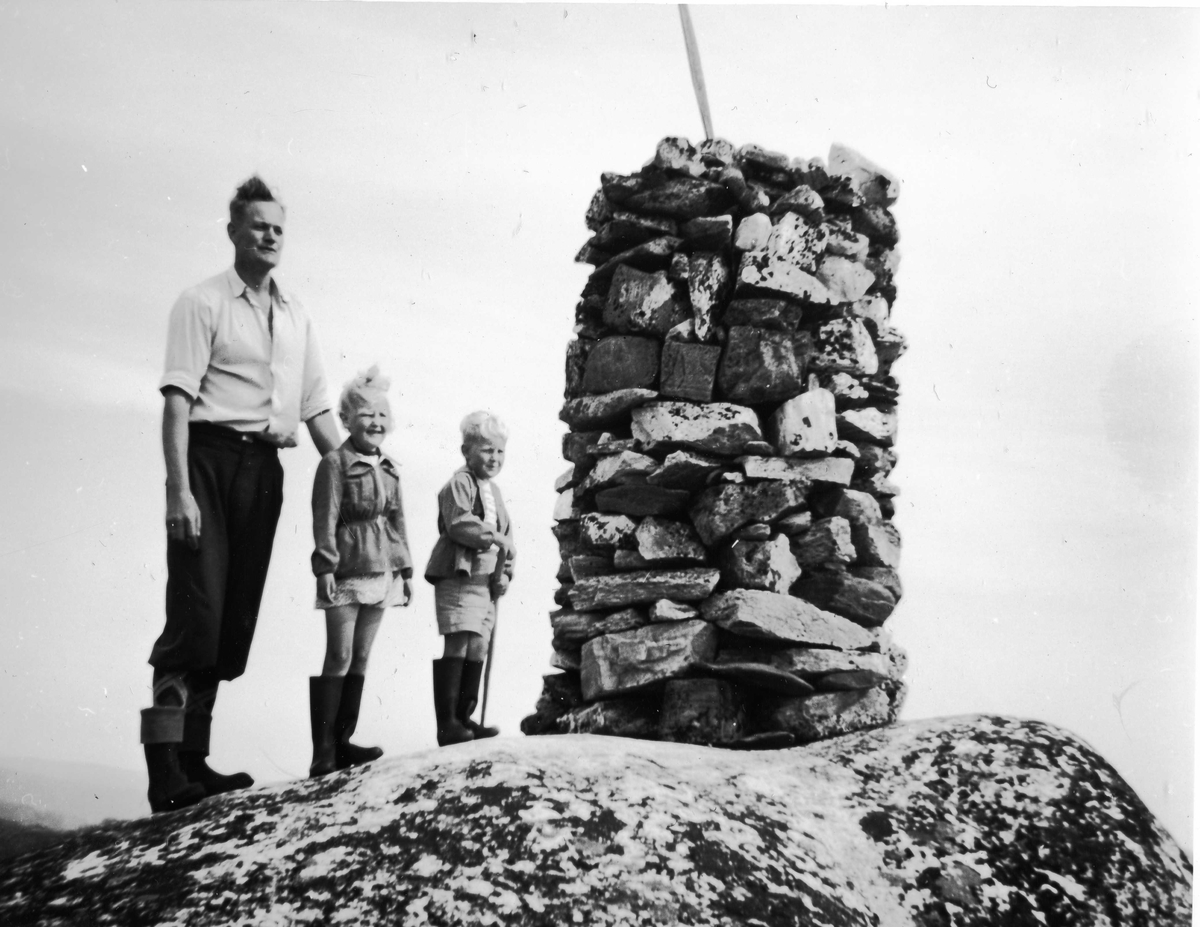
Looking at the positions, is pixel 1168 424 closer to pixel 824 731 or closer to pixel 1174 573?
pixel 1174 573

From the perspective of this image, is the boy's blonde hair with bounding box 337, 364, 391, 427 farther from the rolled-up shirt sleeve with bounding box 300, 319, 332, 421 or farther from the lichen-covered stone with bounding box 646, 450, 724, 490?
the lichen-covered stone with bounding box 646, 450, 724, 490

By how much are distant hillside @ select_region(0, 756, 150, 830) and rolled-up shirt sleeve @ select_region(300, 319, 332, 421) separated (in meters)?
1.35

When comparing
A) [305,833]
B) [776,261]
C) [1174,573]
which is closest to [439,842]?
[305,833]

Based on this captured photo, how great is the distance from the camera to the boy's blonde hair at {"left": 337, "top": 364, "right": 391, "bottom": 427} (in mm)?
4047

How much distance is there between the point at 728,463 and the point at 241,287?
176cm

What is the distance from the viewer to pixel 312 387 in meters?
4.16

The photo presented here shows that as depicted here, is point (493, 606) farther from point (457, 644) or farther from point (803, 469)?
point (803, 469)

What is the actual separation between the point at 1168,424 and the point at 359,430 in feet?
10.3

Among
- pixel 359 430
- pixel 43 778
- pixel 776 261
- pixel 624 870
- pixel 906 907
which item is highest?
pixel 776 261

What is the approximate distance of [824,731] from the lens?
14.2ft

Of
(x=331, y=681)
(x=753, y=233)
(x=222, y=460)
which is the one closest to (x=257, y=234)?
(x=222, y=460)

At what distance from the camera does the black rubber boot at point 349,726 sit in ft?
13.0

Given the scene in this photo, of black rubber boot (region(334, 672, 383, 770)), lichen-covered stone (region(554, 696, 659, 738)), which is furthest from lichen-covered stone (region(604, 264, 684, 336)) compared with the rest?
black rubber boot (region(334, 672, 383, 770))

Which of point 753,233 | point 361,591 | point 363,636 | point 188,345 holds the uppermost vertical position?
point 753,233
